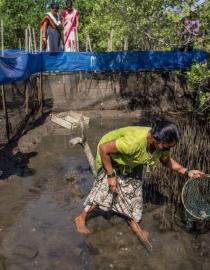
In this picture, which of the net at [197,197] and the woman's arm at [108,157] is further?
the net at [197,197]

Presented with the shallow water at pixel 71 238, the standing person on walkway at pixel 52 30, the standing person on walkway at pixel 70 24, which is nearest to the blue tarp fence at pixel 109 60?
the standing person on walkway at pixel 52 30

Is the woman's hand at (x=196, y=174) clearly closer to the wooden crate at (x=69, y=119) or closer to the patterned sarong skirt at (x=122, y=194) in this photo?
the patterned sarong skirt at (x=122, y=194)

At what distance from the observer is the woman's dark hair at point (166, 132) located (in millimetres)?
3273

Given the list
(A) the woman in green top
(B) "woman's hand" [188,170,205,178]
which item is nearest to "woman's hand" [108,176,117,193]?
(A) the woman in green top

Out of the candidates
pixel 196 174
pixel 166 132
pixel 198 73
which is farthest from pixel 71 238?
pixel 198 73

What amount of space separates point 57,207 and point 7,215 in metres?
0.71

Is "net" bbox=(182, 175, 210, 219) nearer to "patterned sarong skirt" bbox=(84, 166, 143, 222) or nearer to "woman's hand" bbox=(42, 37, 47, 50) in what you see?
"patterned sarong skirt" bbox=(84, 166, 143, 222)

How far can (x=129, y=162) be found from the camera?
3.89m

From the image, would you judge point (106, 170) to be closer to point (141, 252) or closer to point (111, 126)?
point (141, 252)

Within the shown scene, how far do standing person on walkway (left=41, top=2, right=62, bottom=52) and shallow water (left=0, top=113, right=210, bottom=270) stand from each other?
5.56 m

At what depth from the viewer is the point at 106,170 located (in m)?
3.91

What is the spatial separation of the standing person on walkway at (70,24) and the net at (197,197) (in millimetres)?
7722

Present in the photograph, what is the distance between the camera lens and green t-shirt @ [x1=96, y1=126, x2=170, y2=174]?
3562 mm

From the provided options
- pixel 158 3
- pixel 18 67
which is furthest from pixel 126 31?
pixel 18 67
